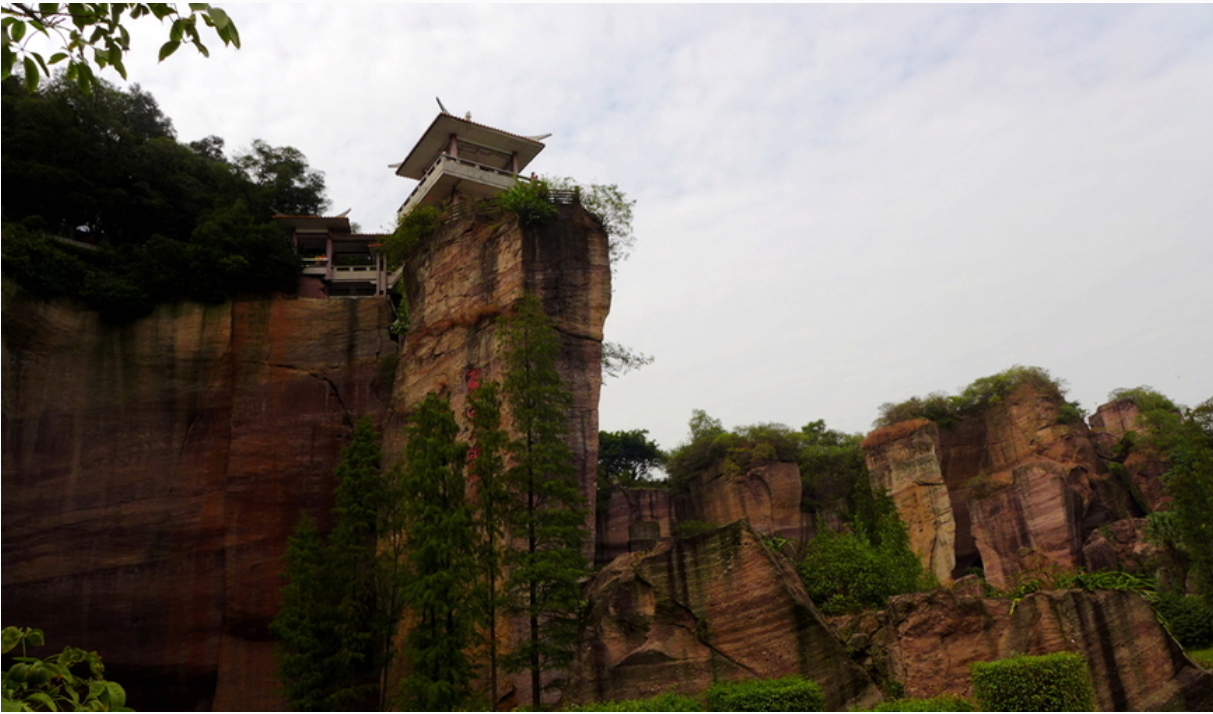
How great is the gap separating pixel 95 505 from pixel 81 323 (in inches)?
175

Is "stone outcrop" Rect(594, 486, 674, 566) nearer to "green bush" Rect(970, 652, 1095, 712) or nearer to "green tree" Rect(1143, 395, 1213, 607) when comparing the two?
"green tree" Rect(1143, 395, 1213, 607)

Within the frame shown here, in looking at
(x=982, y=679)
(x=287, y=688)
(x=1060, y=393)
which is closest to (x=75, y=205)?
(x=287, y=688)

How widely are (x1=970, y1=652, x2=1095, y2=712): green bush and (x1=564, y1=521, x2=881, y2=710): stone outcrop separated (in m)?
2.04

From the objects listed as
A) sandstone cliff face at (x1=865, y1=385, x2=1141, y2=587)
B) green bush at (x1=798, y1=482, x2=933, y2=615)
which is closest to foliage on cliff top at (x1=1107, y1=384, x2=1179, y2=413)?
sandstone cliff face at (x1=865, y1=385, x2=1141, y2=587)

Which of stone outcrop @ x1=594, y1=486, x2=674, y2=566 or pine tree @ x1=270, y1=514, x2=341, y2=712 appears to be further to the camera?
stone outcrop @ x1=594, y1=486, x2=674, y2=566

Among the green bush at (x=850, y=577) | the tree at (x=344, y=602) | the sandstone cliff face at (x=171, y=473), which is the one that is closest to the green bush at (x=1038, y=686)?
the green bush at (x=850, y=577)

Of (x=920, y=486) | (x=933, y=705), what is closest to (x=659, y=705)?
(x=933, y=705)

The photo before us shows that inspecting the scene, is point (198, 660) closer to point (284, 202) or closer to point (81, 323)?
point (81, 323)

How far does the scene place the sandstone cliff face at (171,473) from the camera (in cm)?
1931

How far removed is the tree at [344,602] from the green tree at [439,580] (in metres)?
1.88

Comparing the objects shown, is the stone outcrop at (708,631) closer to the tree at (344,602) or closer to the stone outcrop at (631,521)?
the tree at (344,602)

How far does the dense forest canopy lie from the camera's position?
2144 centimetres

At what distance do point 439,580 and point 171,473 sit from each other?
11723 millimetres

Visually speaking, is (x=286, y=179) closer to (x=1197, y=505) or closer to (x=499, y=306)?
(x=499, y=306)
